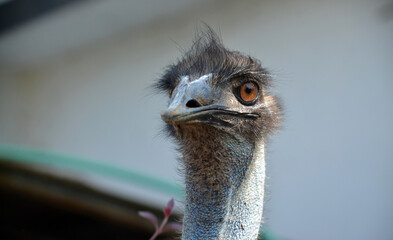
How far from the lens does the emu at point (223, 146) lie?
113 centimetres

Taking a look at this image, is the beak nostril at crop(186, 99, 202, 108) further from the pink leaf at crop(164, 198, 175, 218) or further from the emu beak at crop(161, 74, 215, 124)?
the pink leaf at crop(164, 198, 175, 218)

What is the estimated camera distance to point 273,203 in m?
3.31

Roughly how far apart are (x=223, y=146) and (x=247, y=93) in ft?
0.47

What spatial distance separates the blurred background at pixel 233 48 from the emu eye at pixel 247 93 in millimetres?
1189

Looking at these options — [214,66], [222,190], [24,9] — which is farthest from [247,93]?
[24,9]

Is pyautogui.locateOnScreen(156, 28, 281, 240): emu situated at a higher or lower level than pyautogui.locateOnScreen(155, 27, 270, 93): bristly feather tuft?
lower

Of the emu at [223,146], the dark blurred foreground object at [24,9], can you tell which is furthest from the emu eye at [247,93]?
the dark blurred foreground object at [24,9]

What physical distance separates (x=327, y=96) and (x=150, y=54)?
4.80 feet

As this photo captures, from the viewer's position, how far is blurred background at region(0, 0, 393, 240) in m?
2.99

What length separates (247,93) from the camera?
1.20 m

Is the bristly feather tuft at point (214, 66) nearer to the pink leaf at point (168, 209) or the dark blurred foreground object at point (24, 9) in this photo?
the pink leaf at point (168, 209)

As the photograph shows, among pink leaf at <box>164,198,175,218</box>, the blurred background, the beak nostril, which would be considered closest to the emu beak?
the beak nostril

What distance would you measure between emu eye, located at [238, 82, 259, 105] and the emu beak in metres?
0.09

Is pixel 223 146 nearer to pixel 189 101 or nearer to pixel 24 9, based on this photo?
pixel 189 101
